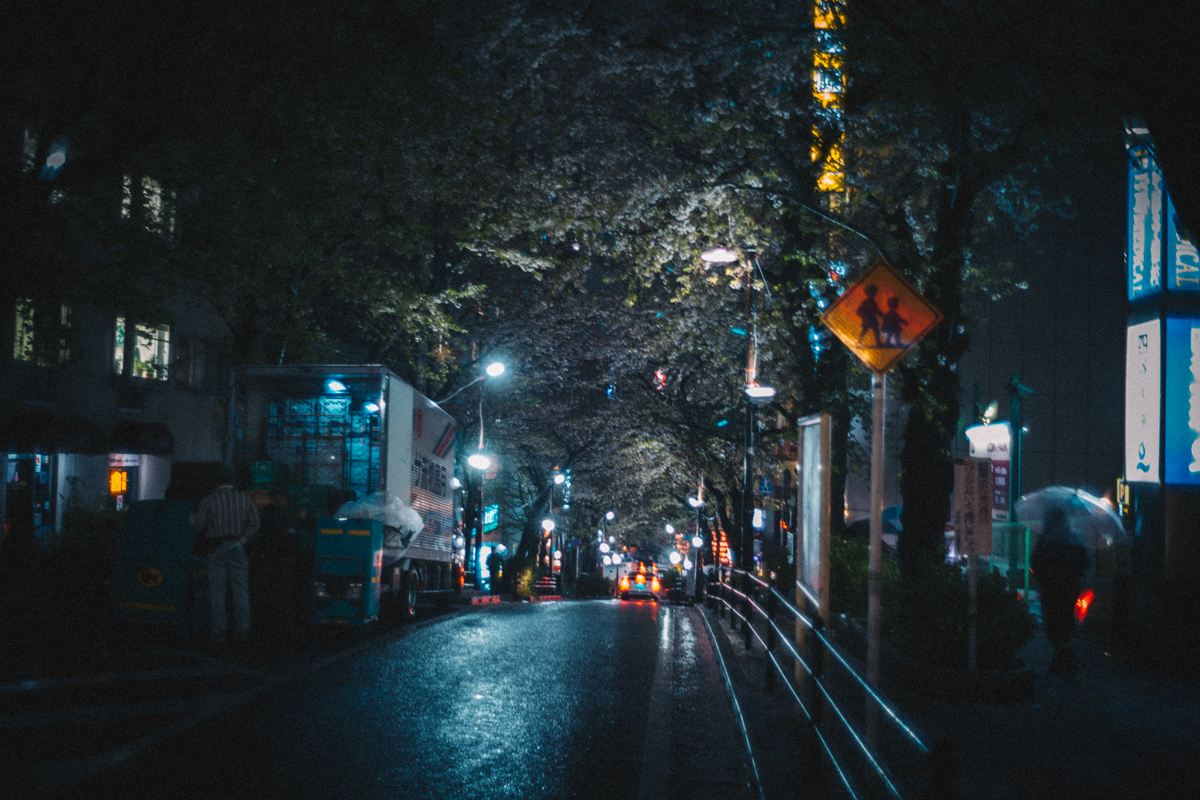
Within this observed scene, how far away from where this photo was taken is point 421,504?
18172 mm

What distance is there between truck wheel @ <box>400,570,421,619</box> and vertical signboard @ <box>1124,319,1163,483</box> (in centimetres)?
1155

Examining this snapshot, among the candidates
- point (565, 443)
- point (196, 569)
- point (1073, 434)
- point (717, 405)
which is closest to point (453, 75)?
point (196, 569)

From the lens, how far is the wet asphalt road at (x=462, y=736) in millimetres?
5590

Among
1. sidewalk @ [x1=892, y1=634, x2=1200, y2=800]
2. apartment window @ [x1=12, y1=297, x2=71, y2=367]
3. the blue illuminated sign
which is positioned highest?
apartment window @ [x1=12, y1=297, x2=71, y2=367]

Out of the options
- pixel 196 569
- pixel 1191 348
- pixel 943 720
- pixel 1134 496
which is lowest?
pixel 943 720

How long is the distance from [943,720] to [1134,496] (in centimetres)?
717

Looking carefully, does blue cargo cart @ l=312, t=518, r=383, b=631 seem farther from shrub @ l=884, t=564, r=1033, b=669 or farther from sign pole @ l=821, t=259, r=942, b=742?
sign pole @ l=821, t=259, r=942, b=742

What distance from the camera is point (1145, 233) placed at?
1322 cm

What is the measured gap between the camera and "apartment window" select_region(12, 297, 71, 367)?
55.7 ft

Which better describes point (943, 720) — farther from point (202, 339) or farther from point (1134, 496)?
point (202, 339)

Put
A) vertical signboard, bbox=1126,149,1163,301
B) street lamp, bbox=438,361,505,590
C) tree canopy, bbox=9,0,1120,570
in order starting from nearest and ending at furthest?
1. tree canopy, bbox=9,0,1120,570
2. vertical signboard, bbox=1126,149,1163,301
3. street lamp, bbox=438,361,505,590

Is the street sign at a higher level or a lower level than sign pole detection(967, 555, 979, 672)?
higher

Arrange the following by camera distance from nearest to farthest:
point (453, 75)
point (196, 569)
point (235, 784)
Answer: point (235, 784)
point (196, 569)
point (453, 75)

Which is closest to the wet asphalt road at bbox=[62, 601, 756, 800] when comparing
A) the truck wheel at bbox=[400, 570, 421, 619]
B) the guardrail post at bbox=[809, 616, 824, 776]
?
the guardrail post at bbox=[809, 616, 824, 776]
